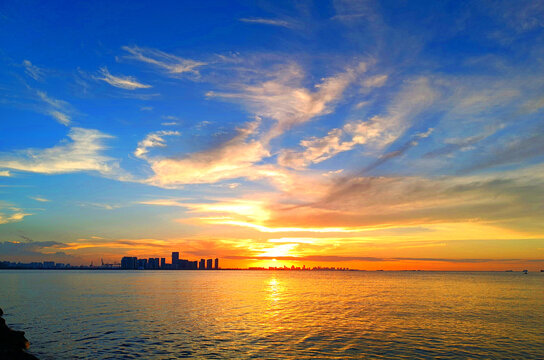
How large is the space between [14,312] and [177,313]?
33.4 metres

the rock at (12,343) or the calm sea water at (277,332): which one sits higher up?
the rock at (12,343)

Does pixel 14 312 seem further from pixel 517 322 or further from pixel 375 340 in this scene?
pixel 517 322

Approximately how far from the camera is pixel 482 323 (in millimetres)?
54906

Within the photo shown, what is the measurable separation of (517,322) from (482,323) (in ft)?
24.1

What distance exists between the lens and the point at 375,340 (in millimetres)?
41656

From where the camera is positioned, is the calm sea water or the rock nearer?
the rock

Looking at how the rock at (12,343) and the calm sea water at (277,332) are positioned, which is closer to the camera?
the rock at (12,343)

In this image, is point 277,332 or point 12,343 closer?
point 12,343

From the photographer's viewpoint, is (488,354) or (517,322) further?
(517,322)

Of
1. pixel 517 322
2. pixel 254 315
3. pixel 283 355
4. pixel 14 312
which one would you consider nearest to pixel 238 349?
pixel 283 355

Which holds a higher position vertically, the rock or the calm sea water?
the rock

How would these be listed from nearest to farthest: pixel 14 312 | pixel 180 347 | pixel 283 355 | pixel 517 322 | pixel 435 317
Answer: pixel 283 355, pixel 180 347, pixel 517 322, pixel 435 317, pixel 14 312

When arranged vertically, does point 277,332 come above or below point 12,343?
below

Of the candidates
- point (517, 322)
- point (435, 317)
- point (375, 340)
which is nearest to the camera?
point (375, 340)
